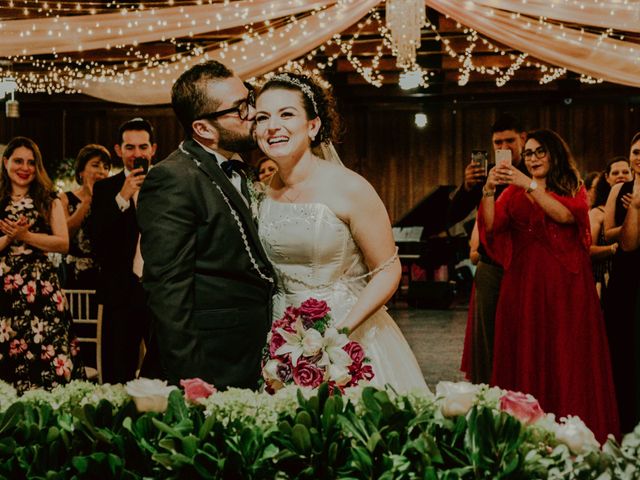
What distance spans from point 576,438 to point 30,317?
11.4 ft

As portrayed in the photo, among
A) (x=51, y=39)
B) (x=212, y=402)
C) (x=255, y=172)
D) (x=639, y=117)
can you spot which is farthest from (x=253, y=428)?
(x=639, y=117)

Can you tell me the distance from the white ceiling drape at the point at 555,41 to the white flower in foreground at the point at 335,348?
2255 millimetres

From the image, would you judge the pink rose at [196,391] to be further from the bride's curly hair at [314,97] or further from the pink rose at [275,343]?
the bride's curly hair at [314,97]

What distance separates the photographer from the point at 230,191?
239 cm

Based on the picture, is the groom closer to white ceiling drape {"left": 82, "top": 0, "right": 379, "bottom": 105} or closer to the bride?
the bride

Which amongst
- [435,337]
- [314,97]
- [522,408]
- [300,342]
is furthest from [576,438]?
[435,337]

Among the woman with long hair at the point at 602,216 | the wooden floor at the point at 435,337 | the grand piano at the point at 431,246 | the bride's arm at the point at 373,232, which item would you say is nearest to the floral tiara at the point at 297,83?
the bride's arm at the point at 373,232

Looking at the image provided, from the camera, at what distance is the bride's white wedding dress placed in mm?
2463

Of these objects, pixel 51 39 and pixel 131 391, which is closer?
pixel 131 391

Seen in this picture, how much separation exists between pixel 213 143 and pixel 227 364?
0.67m

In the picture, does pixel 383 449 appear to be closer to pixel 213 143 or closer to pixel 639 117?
pixel 213 143

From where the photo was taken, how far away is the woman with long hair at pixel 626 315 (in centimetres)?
402

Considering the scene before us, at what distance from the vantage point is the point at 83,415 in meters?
1.48

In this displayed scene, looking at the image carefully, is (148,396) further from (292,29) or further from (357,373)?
(292,29)
